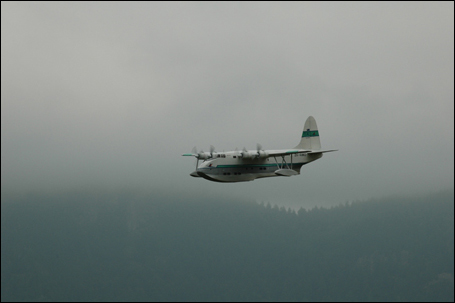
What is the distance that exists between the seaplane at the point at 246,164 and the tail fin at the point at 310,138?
10.9 ft

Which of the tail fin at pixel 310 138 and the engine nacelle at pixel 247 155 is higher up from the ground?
the tail fin at pixel 310 138

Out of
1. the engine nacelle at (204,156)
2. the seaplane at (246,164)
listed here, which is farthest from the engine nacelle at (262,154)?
the engine nacelle at (204,156)

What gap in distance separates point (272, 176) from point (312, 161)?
21.4 feet

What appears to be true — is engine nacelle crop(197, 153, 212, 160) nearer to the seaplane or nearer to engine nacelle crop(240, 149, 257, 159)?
the seaplane

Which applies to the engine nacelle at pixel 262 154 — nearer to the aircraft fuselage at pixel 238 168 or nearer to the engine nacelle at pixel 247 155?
the engine nacelle at pixel 247 155

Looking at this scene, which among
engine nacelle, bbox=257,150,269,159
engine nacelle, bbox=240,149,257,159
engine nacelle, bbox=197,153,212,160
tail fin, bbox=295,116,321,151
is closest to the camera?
engine nacelle, bbox=240,149,257,159

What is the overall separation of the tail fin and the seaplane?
131 inches

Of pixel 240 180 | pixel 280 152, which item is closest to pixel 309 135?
pixel 280 152

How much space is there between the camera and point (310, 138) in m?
65.2

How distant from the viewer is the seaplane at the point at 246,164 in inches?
2288

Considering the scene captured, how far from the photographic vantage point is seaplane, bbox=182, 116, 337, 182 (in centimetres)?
5812

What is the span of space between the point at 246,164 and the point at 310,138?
1159 cm

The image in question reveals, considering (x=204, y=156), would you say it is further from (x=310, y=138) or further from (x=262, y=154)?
(x=310, y=138)

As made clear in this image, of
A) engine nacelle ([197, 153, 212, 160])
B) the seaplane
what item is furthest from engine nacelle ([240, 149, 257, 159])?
engine nacelle ([197, 153, 212, 160])
